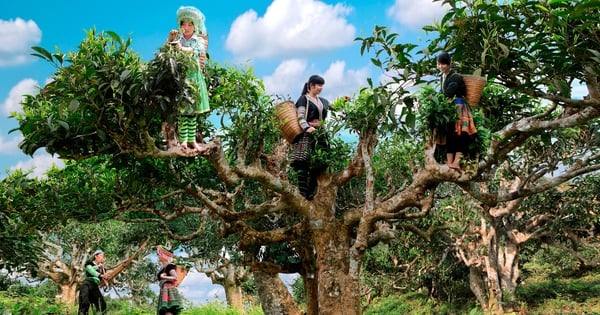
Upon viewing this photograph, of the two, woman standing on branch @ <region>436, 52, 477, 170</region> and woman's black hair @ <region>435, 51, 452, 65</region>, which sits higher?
woman's black hair @ <region>435, 51, 452, 65</region>

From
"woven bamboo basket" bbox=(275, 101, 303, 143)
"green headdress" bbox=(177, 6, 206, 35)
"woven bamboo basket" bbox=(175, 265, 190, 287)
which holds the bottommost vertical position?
"woven bamboo basket" bbox=(175, 265, 190, 287)

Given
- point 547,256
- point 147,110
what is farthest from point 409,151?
point 547,256

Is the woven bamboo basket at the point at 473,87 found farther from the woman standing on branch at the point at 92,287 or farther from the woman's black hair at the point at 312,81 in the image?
the woman standing on branch at the point at 92,287

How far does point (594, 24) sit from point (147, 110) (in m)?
5.84

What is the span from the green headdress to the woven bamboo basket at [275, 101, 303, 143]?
2082 mm

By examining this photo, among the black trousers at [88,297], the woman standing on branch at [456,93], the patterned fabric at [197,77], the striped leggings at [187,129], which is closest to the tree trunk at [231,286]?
the black trousers at [88,297]

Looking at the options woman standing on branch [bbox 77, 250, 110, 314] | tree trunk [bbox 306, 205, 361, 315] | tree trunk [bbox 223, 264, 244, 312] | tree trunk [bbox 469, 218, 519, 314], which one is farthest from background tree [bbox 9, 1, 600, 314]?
tree trunk [bbox 223, 264, 244, 312]

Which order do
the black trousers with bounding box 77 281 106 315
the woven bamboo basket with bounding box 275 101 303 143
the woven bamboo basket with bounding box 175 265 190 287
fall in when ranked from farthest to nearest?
the black trousers with bounding box 77 281 106 315
the woven bamboo basket with bounding box 275 101 303 143
the woven bamboo basket with bounding box 175 265 190 287

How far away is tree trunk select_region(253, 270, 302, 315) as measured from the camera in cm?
1299

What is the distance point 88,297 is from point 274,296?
4106 millimetres

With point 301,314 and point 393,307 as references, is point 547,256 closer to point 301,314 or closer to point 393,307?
point 393,307

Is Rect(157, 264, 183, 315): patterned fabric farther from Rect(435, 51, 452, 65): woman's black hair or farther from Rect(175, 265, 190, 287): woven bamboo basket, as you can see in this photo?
Rect(435, 51, 452, 65): woman's black hair

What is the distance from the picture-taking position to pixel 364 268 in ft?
83.6

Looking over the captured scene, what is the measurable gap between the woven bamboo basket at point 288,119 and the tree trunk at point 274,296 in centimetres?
480
